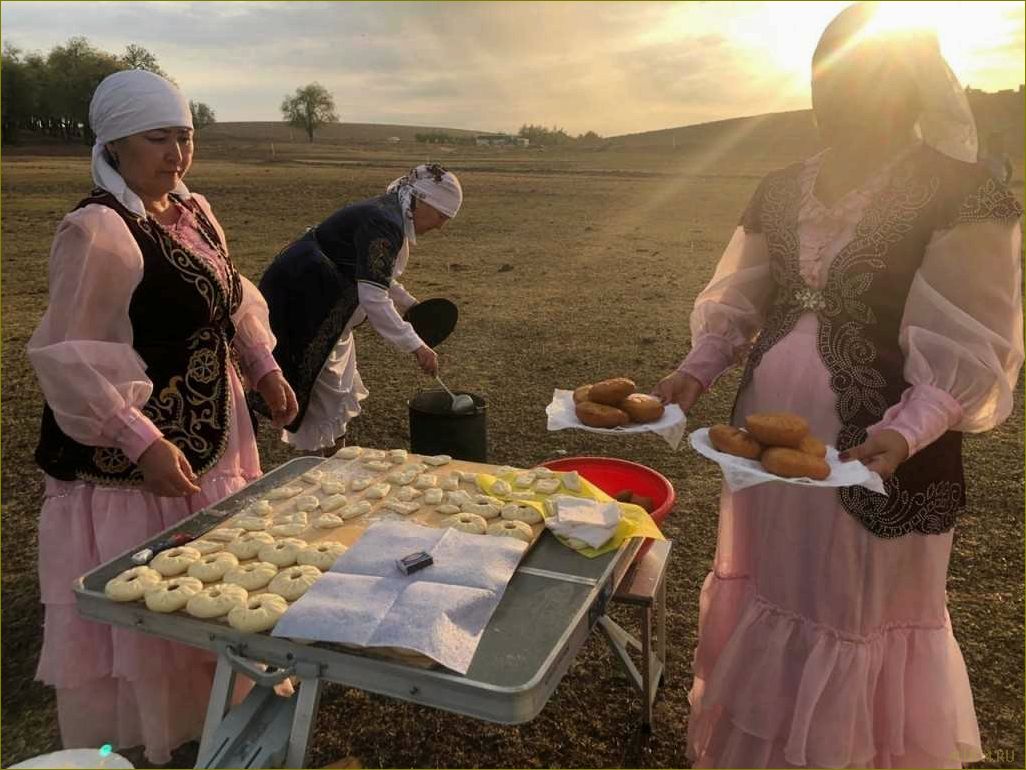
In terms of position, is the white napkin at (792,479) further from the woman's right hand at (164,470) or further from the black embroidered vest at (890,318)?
the woman's right hand at (164,470)

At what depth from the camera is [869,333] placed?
1958mm

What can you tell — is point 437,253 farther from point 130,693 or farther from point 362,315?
point 130,693

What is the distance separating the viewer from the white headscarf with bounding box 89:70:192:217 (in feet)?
7.28

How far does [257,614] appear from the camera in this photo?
1.67m

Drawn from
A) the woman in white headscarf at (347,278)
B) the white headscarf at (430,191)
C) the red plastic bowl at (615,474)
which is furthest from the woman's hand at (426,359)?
the red plastic bowl at (615,474)

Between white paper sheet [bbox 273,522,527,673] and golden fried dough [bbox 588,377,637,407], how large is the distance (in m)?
0.52

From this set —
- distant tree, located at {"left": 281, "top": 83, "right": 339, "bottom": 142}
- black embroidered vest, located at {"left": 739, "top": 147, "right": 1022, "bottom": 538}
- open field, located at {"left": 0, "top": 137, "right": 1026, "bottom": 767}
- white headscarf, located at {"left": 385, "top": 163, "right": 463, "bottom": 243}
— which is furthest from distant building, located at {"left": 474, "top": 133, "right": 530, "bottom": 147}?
black embroidered vest, located at {"left": 739, "top": 147, "right": 1022, "bottom": 538}

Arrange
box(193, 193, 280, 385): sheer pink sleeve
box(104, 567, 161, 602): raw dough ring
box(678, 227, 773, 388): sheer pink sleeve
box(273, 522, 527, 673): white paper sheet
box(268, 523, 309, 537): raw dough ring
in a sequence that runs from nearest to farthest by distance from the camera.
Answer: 1. box(273, 522, 527, 673): white paper sheet
2. box(104, 567, 161, 602): raw dough ring
3. box(268, 523, 309, 537): raw dough ring
4. box(678, 227, 773, 388): sheer pink sleeve
5. box(193, 193, 280, 385): sheer pink sleeve

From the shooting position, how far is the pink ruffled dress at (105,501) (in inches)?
82.2

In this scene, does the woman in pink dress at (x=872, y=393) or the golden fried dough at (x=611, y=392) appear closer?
the woman in pink dress at (x=872, y=393)

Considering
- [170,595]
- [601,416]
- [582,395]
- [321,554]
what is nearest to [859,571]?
[601,416]

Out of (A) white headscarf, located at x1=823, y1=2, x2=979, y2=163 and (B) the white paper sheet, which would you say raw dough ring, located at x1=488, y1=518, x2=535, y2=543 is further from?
(A) white headscarf, located at x1=823, y1=2, x2=979, y2=163

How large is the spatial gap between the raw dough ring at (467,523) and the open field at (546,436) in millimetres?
1191

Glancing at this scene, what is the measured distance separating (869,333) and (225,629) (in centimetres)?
177
